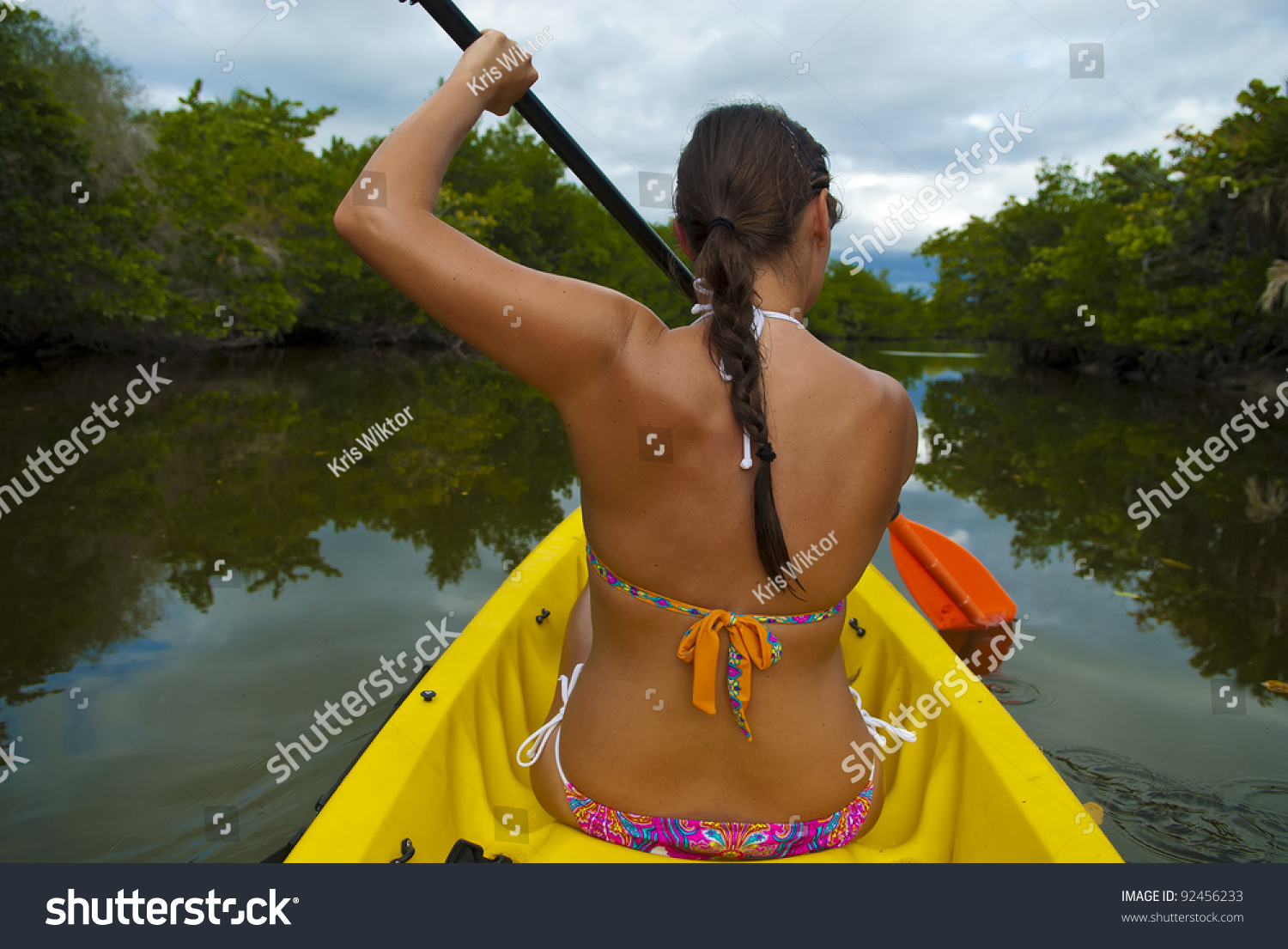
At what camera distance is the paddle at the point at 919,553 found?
2.03 metres

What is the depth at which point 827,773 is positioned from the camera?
1.40 metres

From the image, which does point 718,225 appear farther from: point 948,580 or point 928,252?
point 928,252

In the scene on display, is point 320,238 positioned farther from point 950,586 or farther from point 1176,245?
point 950,586

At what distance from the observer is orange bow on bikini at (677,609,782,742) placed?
4.07 feet

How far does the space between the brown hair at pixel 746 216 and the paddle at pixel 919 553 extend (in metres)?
0.65

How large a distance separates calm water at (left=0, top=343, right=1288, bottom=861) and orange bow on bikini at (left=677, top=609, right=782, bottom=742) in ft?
5.86

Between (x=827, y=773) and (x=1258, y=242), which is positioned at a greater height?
(x=1258, y=242)

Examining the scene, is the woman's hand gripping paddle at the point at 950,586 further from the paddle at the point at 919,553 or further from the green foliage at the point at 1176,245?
the green foliage at the point at 1176,245

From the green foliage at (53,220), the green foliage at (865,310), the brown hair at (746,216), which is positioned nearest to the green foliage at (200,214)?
the green foliage at (53,220)

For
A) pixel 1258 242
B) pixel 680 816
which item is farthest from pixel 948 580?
pixel 1258 242

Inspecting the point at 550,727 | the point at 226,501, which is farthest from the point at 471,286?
the point at 226,501

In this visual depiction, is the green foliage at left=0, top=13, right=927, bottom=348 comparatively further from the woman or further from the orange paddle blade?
the woman

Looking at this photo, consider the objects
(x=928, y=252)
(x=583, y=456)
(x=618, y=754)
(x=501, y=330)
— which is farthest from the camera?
(x=928, y=252)

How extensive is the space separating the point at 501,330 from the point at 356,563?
4.22 meters
